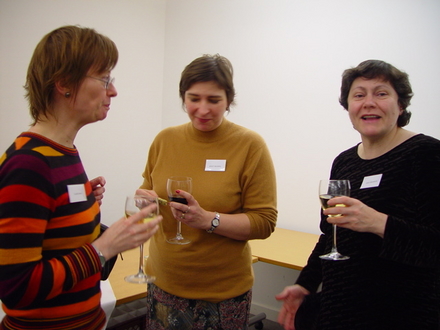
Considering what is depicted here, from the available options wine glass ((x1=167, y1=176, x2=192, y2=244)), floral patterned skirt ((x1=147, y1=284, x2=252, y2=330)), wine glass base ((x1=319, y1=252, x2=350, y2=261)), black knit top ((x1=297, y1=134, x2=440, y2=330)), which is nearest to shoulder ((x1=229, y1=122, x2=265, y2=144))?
wine glass ((x1=167, y1=176, x2=192, y2=244))

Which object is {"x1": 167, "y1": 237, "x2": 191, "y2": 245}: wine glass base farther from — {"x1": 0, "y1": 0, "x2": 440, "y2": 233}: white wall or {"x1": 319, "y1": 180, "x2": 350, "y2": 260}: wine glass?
{"x1": 0, "y1": 0, "x2": 440, "y2": 233}: white wall

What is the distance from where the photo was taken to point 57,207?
0.92 m

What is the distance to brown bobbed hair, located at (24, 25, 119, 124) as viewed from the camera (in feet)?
3.22

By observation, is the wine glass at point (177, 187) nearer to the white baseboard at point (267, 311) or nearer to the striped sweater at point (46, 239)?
the striped sweater at point (46, 239)

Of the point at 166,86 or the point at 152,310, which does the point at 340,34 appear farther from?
the point at 152,310

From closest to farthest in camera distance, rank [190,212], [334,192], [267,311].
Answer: [334,192] < [190,212] < [267,311]

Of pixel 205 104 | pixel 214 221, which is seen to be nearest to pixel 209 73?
pixel 205 104

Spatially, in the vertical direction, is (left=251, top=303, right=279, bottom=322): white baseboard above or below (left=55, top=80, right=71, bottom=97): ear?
below

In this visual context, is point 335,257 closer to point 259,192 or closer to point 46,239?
point 259,192

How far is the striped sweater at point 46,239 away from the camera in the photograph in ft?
2.68

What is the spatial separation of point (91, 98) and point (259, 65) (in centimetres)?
277

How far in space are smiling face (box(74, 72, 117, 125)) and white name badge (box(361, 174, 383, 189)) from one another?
1.00 metres

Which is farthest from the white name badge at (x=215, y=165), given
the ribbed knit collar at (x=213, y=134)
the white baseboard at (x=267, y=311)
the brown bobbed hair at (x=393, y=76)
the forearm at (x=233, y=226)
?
the white baseboard at (x=267, y=311)

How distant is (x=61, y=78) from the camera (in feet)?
3.22
